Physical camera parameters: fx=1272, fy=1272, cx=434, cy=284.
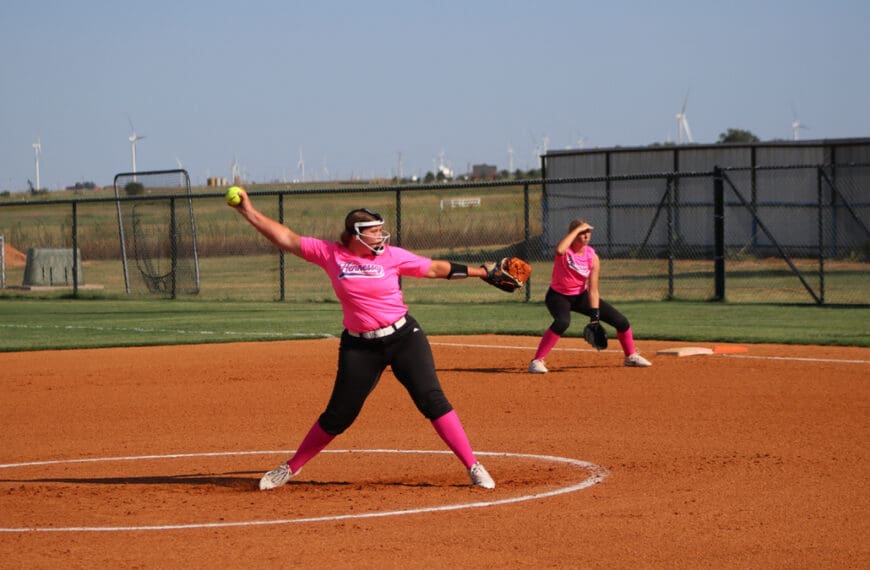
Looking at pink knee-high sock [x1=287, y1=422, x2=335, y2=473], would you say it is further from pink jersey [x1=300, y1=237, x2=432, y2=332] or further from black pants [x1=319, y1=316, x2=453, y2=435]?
pink jersey [x1=300, y1=237, x2=432, y2=332]

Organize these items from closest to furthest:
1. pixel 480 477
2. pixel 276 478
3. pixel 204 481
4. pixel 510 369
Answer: pixel 480 477 → pixel 276 478 → pixel 204 481 → pixel 510 369

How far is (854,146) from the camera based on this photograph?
127 feet

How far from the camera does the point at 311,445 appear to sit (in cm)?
863

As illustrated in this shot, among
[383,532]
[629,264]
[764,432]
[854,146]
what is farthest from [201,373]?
[854,146]

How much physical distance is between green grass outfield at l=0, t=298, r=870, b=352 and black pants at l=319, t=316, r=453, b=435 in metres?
10.1

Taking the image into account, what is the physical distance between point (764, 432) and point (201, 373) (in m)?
7.36

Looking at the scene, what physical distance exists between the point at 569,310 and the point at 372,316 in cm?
667

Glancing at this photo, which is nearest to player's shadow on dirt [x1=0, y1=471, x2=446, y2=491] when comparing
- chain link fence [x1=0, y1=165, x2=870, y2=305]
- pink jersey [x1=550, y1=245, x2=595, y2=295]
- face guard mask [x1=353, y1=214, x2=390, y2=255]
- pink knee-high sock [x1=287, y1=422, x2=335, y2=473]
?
pink knee-high sock [x1=287, y1=422, x2=335, y2=473]

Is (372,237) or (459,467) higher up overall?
(372,237)

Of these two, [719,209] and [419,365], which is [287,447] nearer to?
[419,365]

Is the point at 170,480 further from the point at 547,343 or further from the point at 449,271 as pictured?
the point at 547,343

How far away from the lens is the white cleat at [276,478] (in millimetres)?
8602

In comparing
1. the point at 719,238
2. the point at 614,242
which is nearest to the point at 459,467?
the point at 719,238

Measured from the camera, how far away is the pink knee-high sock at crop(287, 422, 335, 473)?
8.58 m
